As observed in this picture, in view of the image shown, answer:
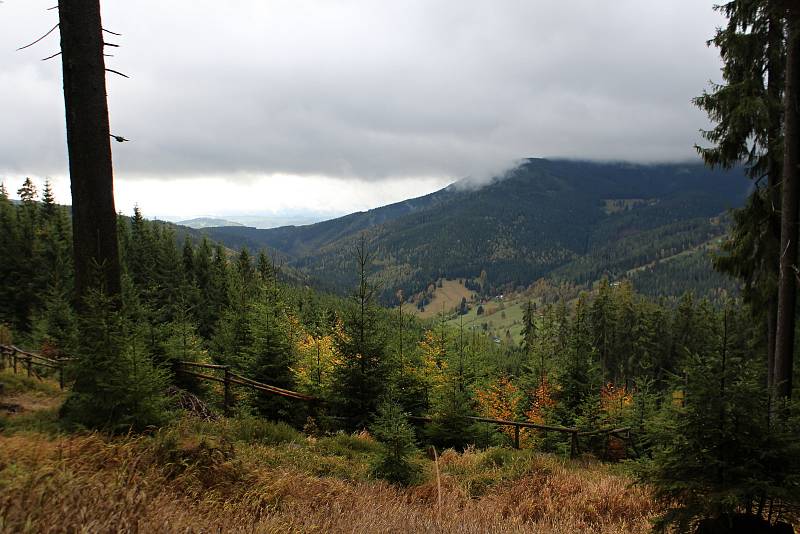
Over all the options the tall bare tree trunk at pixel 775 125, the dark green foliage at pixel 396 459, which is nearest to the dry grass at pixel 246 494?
the dark green foliage at pixel 396 459

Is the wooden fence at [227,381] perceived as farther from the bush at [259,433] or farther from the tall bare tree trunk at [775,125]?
the tall bare tree trunk at [775,125]

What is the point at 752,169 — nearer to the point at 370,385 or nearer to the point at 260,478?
the point at 370,385

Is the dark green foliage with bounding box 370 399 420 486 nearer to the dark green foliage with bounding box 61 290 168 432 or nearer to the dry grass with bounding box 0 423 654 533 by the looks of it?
the dry grass with bounding box 0 423 654 533

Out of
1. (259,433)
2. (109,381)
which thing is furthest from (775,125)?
(109,381)

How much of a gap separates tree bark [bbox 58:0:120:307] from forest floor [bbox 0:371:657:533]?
6.99ft

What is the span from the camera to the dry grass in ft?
10.0

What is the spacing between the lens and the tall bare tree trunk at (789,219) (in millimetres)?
8875

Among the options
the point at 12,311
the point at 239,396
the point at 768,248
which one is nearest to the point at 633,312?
the point at 768,248

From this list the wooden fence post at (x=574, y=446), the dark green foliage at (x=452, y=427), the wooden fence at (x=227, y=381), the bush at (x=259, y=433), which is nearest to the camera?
the bush at (x=259, y=433)

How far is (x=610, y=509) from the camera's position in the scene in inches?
237

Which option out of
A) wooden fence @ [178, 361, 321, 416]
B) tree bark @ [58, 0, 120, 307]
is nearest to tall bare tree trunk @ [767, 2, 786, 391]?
wooden fence @ [178, 361, 321, 416]

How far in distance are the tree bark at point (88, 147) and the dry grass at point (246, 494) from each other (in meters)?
2.66

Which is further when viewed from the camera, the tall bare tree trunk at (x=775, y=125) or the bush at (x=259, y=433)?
the tall bare tree trunk at (x=775, y=125)

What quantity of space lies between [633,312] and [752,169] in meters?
47.2
